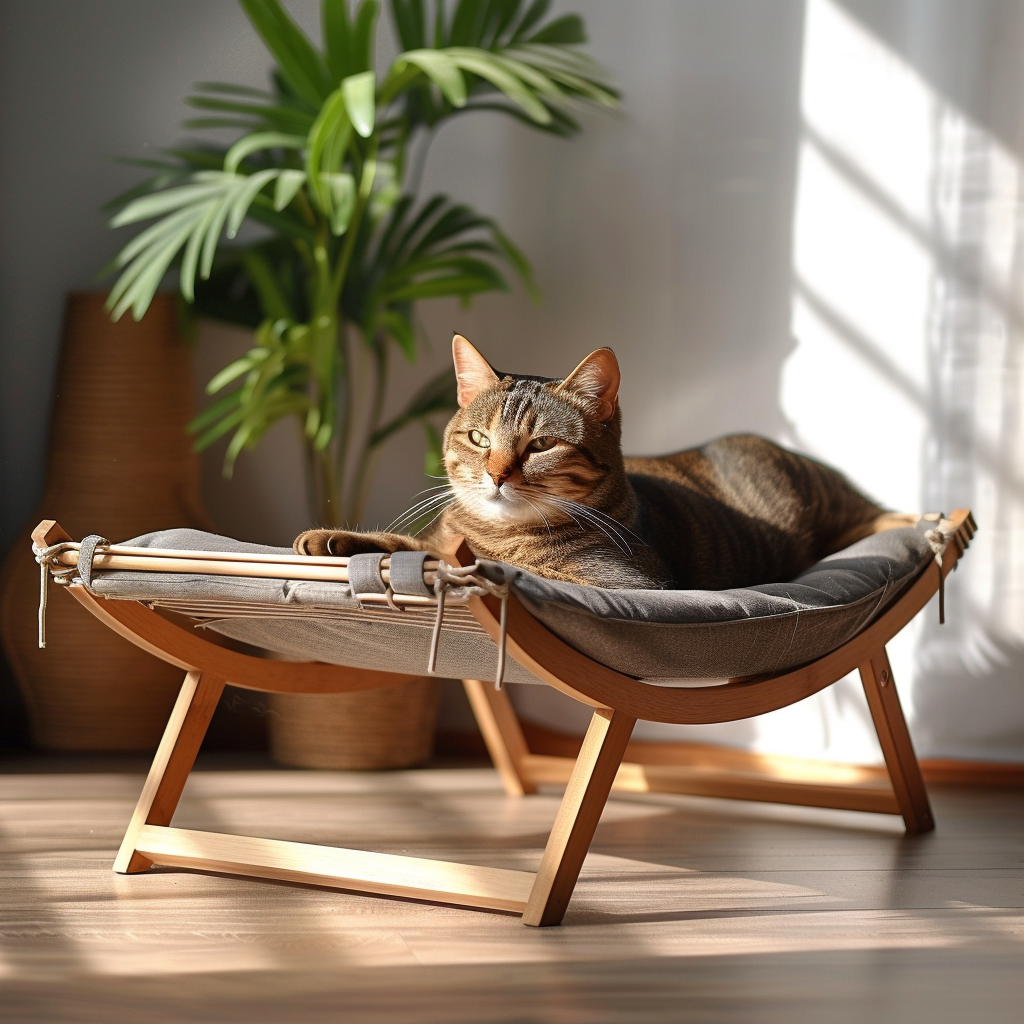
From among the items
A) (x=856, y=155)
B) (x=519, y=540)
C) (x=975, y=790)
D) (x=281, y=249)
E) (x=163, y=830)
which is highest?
(x=856, y=155)

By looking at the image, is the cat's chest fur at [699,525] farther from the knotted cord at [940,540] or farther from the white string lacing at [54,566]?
the white string lacing at [54,566]

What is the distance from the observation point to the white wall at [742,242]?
7.96ft

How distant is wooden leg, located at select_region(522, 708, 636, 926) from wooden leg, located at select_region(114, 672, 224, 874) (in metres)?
0.54

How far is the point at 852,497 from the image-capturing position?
2244 millimetres

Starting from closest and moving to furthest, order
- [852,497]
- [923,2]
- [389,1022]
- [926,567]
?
[389,1022]
[926,567]
[852,497]
[923,2]

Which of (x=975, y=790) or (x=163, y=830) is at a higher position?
(x=163, y=830)

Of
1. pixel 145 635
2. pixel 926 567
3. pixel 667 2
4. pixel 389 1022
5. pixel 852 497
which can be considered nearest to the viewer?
pixel 389 1022

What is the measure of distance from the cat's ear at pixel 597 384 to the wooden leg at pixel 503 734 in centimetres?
76

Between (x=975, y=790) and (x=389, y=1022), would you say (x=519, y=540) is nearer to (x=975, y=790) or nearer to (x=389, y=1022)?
(x=389, y=1022)

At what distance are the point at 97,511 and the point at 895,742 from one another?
5.28 feet

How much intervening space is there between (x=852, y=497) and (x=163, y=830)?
128cm

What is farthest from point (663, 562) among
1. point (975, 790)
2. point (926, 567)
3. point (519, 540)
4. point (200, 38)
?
point (200, 38)

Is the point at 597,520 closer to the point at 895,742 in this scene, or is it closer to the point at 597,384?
the point at 597,384

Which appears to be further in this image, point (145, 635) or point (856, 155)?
point (856, 155)
